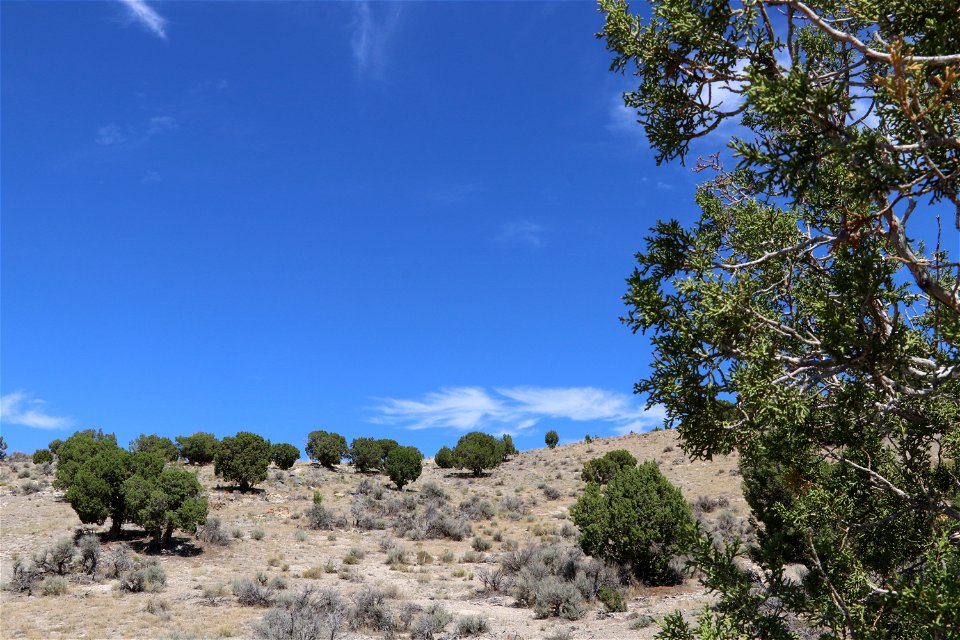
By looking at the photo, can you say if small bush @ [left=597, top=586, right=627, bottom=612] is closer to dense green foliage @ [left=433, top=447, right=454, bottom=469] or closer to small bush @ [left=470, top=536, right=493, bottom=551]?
small bush @ [left=470, top=536, right=493, bottom=551]

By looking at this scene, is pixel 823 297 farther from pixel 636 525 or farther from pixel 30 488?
pixel 30 488

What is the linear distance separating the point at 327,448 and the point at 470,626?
3797 cm

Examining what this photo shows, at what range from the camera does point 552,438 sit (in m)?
66.2

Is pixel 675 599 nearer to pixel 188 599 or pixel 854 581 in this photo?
pixel 854 581

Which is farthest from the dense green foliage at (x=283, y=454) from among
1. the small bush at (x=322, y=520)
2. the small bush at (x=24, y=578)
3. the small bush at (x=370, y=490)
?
the small bush at (x=24, y=578)

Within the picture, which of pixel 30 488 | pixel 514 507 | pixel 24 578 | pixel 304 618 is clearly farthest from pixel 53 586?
pixel 514 507

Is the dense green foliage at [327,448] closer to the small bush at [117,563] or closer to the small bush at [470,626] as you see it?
the small bush at [117,563]

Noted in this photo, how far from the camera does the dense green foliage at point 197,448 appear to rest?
45.0 metres

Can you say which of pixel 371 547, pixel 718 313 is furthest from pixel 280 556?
pixel 718 313

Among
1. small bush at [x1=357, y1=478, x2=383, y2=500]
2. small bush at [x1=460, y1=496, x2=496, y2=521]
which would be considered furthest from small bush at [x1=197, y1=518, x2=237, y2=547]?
small bush at [x1=357, y1=478, x2=383, y2=500]

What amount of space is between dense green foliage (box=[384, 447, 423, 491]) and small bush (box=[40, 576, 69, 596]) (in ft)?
80.0

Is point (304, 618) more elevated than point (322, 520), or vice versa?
point (322, 520)

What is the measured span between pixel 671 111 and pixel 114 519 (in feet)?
80.9

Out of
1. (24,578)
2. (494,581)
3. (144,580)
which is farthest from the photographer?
(494,581)
